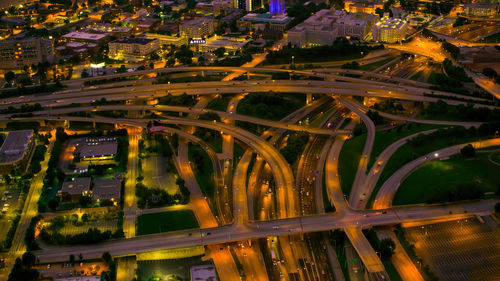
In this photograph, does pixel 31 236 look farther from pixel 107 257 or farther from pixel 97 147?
pixel 97 147

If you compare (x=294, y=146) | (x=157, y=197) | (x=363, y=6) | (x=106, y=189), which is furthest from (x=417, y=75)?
(x=106, y=189)

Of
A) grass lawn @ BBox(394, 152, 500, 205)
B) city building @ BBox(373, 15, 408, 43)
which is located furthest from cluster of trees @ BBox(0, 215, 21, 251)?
city building @ BBox(373, 15, 408, 43)

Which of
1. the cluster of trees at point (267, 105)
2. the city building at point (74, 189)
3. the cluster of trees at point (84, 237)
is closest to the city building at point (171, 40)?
the cluster of trees at point (267, 105)

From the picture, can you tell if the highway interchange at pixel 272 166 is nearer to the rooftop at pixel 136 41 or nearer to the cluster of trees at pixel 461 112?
the cluster of trees at pixel 461 112

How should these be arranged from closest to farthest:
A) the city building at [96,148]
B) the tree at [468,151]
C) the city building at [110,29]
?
the tree at [468,151] → the city building at [96,148] → the city building at [110,29]

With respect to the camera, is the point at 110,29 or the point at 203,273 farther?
the point at 110,29
